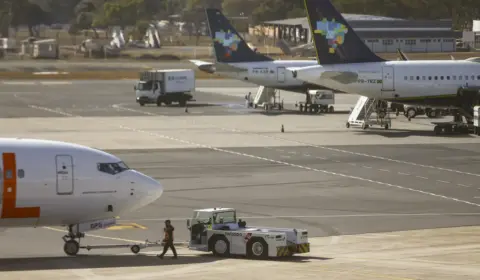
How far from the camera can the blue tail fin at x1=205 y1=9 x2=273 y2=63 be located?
12369 centimetres

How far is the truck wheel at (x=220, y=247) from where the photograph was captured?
4425 centimetres

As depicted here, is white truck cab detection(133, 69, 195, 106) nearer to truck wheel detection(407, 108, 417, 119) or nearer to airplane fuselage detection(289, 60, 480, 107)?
truck wheel detection(407, 108, 417, 119)

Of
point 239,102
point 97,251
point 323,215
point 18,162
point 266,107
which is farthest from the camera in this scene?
point 239,102

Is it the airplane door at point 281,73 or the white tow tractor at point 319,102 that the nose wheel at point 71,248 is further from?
the airplane door at point 281,73

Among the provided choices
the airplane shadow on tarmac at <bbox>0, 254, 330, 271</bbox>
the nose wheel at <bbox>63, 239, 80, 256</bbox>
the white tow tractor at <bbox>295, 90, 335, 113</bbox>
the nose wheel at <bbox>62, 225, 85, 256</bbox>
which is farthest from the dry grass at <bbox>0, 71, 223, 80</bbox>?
the airplane shadow on tarmac at <bbox>0, 254, 330, 271</bbox>

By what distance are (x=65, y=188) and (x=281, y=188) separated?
24.2m

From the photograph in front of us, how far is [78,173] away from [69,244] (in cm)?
277

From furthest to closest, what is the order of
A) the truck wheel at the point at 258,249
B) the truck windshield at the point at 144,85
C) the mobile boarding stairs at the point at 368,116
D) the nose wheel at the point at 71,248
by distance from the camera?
the truck windshield at the point at 144,85 < the mobile boarding stairs at the point at 368,116 < the nose wheel at the point at 71,248 < the truck wheel at the point at 258,249

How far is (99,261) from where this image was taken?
43031 mm

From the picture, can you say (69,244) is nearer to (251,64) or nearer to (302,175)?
(302,175)

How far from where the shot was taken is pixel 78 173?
4409 cm

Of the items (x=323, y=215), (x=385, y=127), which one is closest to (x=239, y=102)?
(x=385, y=127)

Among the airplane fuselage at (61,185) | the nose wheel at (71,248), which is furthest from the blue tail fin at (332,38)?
the nose wheel at (71,248)

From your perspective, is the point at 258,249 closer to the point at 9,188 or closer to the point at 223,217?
the point at 223,217
